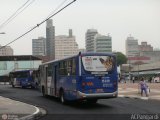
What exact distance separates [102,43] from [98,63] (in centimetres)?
15267

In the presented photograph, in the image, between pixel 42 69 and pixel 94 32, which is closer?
pixel 42 69

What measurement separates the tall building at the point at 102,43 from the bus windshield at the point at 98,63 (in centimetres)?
14036

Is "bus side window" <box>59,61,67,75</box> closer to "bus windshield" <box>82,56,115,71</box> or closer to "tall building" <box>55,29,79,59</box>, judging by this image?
"bus windshield" <box>82,56,115,71</box>

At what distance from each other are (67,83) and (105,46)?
154646mm

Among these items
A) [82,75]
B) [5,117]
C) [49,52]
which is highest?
[49,52]

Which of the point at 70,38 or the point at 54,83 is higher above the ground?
the point at 70,38

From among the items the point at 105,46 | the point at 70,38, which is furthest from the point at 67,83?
the point at 105,46

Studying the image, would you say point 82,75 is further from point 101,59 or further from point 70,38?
point 70,38

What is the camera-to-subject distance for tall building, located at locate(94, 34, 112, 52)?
167m

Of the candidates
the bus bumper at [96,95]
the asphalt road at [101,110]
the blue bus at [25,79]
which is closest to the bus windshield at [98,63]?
the bus bumper at [96,95]

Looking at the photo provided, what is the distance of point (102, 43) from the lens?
17500 cm

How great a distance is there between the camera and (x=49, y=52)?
152m

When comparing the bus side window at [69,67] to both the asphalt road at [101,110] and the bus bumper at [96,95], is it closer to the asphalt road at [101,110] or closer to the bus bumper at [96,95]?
the asphalt road at [101,110]

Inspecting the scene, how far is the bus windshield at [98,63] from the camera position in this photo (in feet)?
73.9
